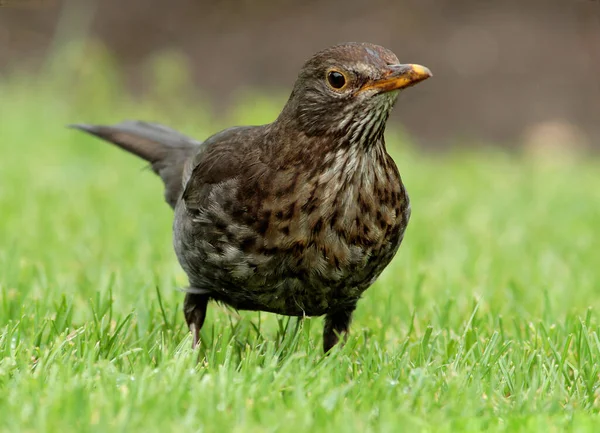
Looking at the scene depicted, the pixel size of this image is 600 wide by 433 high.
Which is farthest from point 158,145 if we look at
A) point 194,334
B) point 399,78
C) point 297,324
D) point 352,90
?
point 399,78

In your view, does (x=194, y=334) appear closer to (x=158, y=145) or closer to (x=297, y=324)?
(x=297, y=324)

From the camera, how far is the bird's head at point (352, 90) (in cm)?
312

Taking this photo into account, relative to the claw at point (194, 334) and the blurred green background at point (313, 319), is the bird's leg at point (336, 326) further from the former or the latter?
the claw at point (194, 334)

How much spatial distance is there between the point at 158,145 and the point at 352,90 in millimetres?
1747

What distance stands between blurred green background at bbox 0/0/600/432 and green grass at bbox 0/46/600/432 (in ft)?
0.05

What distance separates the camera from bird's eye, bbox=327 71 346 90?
3.24 m

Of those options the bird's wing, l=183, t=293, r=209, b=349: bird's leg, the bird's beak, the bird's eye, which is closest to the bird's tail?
the bird's wing

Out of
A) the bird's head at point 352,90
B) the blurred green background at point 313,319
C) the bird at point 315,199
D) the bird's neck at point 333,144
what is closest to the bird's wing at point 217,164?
the bird at point 315,199

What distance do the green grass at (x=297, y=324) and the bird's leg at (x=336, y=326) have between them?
0.11 meters

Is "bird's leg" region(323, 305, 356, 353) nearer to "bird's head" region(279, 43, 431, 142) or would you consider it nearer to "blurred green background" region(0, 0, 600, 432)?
"blurred green background" region(0, 0, 600, 432)

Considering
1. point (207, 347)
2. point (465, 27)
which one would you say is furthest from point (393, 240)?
point (465, 27)

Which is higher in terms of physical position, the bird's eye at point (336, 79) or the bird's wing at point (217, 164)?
the bird's eye at point (336, 79)

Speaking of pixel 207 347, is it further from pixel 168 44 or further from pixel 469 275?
pixel 168 44

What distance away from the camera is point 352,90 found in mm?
3213
